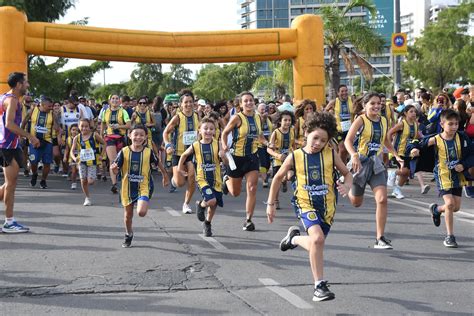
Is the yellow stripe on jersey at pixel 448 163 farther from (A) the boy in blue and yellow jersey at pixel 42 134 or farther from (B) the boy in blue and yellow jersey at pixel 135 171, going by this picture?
(A) the boy in blue and yellow jersey at pixel 42 134

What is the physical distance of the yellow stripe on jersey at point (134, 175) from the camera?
9.12 metres

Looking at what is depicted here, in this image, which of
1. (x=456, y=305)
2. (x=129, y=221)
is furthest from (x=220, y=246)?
(x=456, y=305)

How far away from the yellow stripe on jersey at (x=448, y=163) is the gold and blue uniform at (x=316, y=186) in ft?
8.92

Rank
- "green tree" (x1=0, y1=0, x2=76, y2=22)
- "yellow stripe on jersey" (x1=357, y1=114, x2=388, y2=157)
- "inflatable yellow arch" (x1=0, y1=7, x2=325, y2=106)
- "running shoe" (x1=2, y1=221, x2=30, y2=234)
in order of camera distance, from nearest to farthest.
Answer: "yellow stripe on jersey" (x1=357, y1=114, x2=388, y2=157) → "running shoe" (x1=2, y1=221, x2=30, y2=234) → "inflatable yellow arch" (x1=0, y1=7, x2=325, y2=106) → "green tree" (x1=0, y1=0, x2=76, y2=22)

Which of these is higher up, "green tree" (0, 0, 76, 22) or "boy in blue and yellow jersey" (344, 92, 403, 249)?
"green tree" (0, 0, 76, 22)

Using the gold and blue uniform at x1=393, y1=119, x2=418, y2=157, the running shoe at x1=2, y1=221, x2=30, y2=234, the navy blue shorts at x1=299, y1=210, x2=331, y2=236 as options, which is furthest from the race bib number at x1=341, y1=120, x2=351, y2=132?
the navy blue shorts at x1=299, y1=210, x2=331, y2=236

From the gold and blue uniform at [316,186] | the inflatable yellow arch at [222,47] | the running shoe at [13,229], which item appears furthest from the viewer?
the inflatable yellow arch at [222,47]

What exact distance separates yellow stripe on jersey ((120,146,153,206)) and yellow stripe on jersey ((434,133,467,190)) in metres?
3.40

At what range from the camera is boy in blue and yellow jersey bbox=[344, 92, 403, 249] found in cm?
871

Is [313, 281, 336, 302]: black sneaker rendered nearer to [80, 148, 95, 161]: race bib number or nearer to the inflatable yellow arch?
[80, 148, 95, 161]: race bib number

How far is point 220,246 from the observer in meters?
8.97

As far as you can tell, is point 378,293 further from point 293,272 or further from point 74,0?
point 74,0

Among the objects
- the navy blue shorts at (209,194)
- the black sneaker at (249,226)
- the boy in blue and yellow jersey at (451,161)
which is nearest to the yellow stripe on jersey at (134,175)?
the navy blue shorts at (209,194)

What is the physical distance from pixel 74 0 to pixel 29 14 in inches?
143
